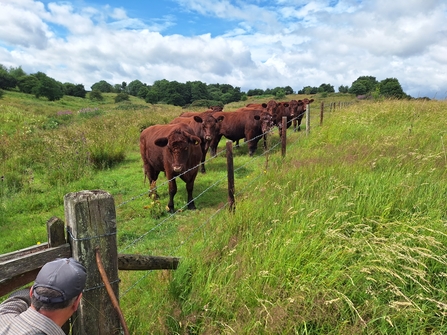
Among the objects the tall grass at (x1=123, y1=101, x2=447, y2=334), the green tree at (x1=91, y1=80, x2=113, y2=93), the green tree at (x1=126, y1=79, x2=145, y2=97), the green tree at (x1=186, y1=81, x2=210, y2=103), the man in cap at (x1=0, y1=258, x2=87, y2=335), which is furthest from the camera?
the green tree at (x1=126, y1=79, x2=145, y2=97)

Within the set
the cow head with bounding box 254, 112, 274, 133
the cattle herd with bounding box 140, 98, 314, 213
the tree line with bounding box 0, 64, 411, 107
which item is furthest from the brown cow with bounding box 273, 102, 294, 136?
the tree line with bounding box 0, 64, 411, 107

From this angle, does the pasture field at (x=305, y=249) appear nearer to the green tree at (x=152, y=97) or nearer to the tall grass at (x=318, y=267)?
the tall grass at (x=318, y=267)

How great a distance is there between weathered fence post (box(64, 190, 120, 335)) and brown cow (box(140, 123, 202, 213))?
3.76 meters

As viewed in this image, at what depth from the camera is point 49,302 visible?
149 cm

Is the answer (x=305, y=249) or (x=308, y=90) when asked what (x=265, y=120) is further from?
(x=308, y=90)

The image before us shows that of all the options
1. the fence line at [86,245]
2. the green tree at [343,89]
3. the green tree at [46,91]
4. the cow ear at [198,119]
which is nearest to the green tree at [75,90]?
the green tree at [46,91]

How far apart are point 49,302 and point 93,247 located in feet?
1.23

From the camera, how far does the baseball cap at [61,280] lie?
1.49 metres

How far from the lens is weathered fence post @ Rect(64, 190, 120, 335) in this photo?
1.74 metres

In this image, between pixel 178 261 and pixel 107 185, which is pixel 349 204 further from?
pixel 107 185

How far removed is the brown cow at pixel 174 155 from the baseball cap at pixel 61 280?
13.4ft

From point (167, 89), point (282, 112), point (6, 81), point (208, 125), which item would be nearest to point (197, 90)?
point (167, 89)

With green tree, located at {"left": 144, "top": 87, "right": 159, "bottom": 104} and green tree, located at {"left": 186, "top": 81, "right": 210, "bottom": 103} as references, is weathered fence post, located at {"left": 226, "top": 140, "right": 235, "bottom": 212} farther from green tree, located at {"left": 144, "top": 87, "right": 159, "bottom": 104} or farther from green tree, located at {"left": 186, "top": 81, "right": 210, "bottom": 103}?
green tree, located at {"left": 186, "top": 81, "right": 210, "bottom": 103}

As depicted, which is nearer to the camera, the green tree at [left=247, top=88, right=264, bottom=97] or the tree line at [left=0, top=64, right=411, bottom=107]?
the tree line at [left=0, top=64, right=411, bottom=107]
